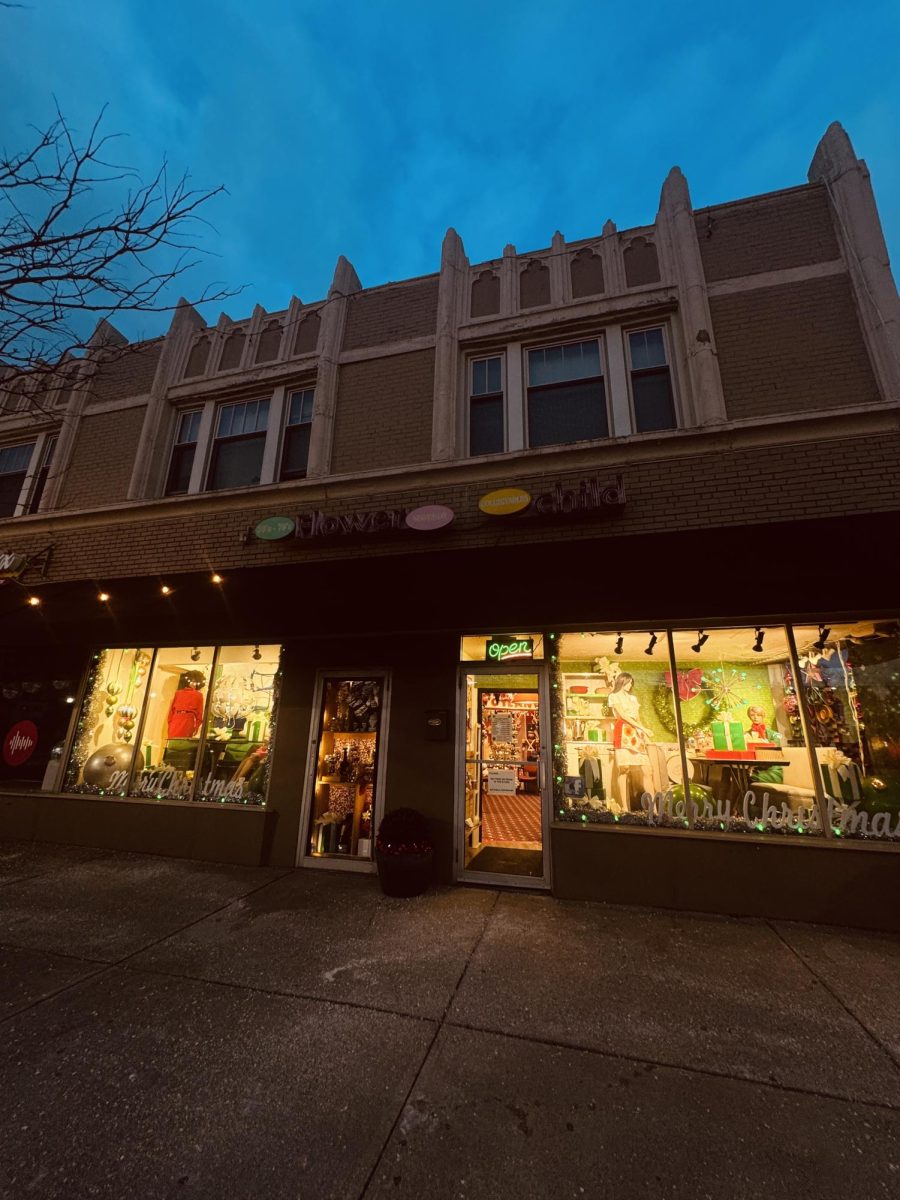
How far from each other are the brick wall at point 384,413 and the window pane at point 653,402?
312cm

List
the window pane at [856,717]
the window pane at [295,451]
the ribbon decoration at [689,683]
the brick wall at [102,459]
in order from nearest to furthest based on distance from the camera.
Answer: the window pane at [856,717]
the ribbon decoration at [689,683]
the window pane at [295,451]
the brick wall at [102,459]

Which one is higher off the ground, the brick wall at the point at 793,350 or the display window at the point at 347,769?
the brick wall at the point at 793,350

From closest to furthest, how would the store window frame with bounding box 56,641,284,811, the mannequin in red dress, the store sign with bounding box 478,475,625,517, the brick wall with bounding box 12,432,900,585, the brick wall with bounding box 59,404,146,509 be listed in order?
the brick wall with bounding box 12,432,900,585 < the store sign with bounding box 478,475,625,517 < the store window frame with bounding box 56,641,284,811 < the mannequin in red dress < the brick wall with bounding box 59,404,146,509

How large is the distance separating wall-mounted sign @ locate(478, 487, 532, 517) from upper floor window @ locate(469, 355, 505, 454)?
1.88m

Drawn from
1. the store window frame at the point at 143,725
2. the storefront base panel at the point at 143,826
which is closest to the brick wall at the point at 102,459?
the store window frame at the point at 143,725

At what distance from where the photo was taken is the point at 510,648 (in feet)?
23.0

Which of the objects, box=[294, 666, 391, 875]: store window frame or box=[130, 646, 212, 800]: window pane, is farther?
box=[130, 646, 212, 800]: window pane

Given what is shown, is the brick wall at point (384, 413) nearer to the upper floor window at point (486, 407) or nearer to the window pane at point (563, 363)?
the upper floor window at point (486, 407)

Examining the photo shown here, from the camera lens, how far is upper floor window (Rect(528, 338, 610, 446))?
729 centimetres

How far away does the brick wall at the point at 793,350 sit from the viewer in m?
6.08

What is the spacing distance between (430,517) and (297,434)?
162 inches

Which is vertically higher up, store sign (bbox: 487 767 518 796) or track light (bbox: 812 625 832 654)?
track light (bbox: 812 625 832 654)

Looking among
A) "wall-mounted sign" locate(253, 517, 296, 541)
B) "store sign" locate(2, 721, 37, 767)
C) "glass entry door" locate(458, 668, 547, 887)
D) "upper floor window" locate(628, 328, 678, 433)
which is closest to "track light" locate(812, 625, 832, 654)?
"upper floor window" locate(628, 328, 678, 433)

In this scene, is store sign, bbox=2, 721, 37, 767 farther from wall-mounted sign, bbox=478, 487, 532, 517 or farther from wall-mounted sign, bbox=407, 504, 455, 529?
wall-mounted sign, bbox=478, 487, 532, 517
